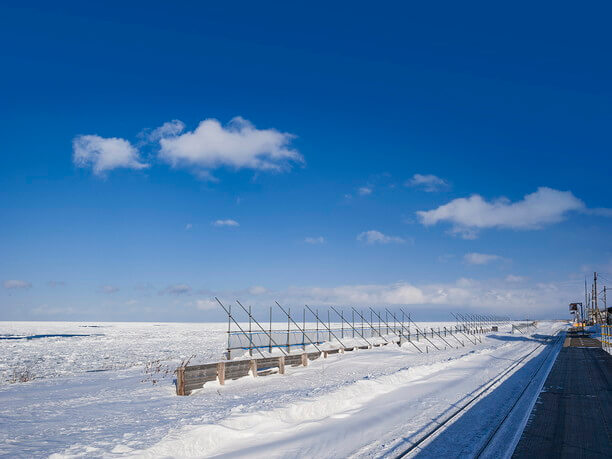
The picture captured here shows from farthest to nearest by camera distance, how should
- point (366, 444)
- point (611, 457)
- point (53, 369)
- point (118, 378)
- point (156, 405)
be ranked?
1. point (53, 369)
2. point (118, 378)
3. point (156, 405)
4. point (366, 444)
5. point (611, 457)

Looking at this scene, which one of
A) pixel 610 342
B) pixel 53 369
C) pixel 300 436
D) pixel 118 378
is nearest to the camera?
pixel 300 436

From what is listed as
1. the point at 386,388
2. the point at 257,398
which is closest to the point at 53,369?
the point at 257,398

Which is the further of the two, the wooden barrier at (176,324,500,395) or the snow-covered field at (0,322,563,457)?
the wooden barrier at (176,324,500,395)

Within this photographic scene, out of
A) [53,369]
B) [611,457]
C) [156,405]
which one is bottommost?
[53,369]

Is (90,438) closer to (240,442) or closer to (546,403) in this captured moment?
(240,442)

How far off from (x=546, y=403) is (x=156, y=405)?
13.5 m

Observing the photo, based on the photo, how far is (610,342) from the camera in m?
35.5

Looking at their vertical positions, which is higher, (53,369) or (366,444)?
(366,444)

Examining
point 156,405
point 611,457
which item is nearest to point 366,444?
point 611,457

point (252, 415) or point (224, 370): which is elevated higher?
point (252, 415)

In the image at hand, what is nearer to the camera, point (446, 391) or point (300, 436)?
point (300, 436)

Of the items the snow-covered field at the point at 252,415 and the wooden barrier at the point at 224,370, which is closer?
the snow-covered field at the point at 252,415

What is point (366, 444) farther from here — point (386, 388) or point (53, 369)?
point (53, 369)

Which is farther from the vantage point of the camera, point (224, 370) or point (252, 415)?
point (224, 370)
